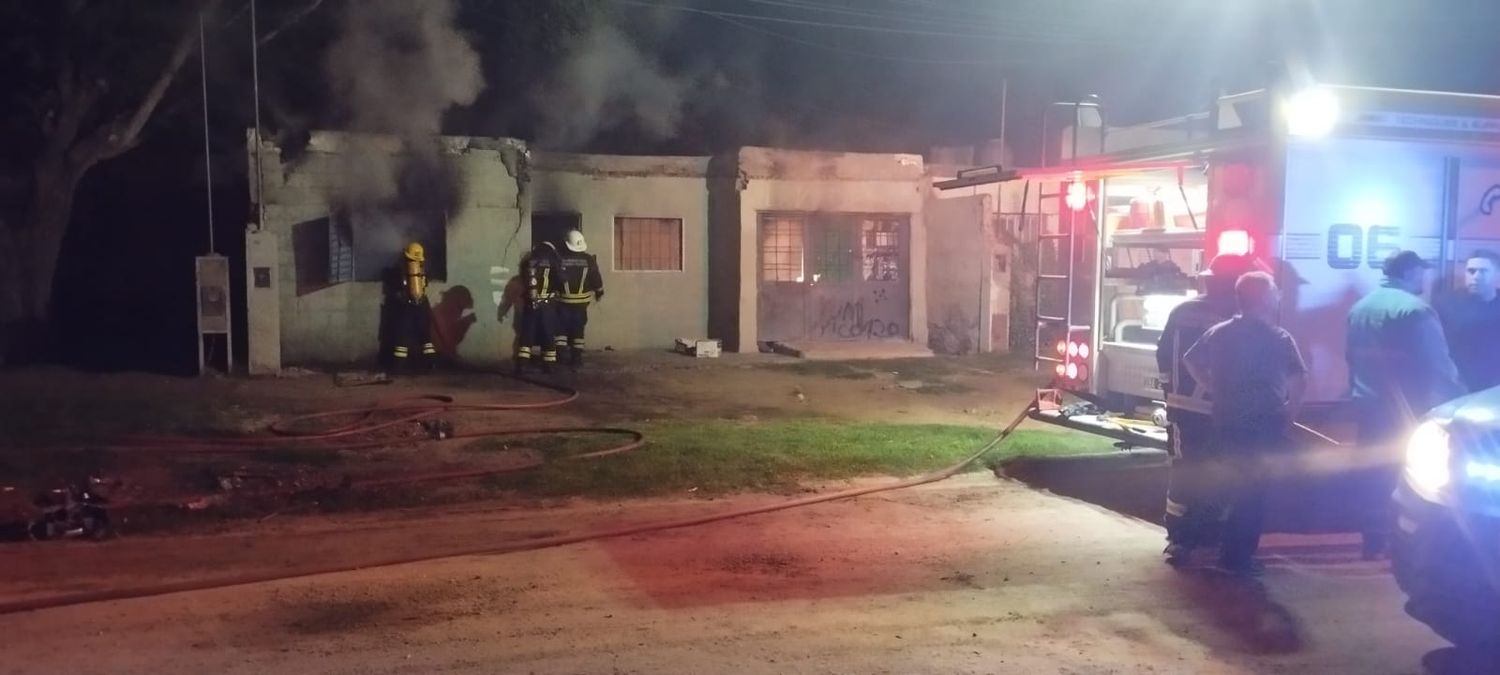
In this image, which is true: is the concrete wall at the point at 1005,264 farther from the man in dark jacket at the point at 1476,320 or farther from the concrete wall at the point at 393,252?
the man in dark jacket at the point at 1476,320

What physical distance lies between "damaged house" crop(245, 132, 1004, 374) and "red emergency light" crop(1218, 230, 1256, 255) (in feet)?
33.0

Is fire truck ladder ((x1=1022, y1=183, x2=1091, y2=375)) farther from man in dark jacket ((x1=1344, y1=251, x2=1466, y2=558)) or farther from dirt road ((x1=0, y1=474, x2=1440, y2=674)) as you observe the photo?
man in dark jacket ((x1=1344, y1=251, x2=1466, y2=558))

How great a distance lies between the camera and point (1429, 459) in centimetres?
469

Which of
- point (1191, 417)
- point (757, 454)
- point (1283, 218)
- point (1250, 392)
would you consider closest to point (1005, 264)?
point (757, 454)

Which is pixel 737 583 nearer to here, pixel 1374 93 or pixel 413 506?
pixel 413 506

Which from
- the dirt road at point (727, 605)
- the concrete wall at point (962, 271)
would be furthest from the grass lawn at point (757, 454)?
the concrete wall at point (962, 271)

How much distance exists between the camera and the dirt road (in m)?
4.94

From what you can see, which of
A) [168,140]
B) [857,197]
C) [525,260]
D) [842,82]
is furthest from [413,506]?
[842,82]

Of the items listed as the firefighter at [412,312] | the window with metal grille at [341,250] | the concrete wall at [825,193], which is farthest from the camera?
the concrete wall at [825,193]

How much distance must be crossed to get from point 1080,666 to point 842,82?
20.5 meters

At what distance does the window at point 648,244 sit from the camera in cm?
1723

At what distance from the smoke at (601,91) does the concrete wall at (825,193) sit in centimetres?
140

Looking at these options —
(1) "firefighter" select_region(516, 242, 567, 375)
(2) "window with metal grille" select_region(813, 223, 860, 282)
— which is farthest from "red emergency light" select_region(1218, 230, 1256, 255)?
(2) "window with metal grille" select_region(813, 223, 860, 282)

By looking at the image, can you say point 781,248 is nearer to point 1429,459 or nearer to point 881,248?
point 881,248
